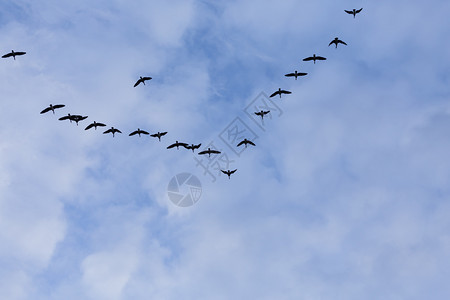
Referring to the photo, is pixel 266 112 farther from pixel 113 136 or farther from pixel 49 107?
pixel 49 107

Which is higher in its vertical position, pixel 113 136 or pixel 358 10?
pixel 358 10

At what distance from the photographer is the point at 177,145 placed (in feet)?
569

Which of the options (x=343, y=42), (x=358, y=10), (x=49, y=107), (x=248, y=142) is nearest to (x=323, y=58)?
(x=343, y=42)

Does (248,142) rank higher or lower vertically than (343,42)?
lower

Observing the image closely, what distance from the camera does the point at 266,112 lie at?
170m

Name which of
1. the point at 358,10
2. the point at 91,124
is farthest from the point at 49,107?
the point at 358,10

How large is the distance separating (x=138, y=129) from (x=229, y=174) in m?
35.2

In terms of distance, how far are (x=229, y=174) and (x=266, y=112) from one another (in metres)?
24.6

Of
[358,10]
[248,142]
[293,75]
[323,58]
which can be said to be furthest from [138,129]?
[358,10]

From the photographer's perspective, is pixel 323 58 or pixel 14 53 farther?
pixel 323 58

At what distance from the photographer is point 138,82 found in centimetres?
16462

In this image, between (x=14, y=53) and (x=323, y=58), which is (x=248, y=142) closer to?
(x=323, y=58)

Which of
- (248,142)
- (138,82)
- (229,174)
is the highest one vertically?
(138,82)

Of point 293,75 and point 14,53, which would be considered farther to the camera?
point 293,75
